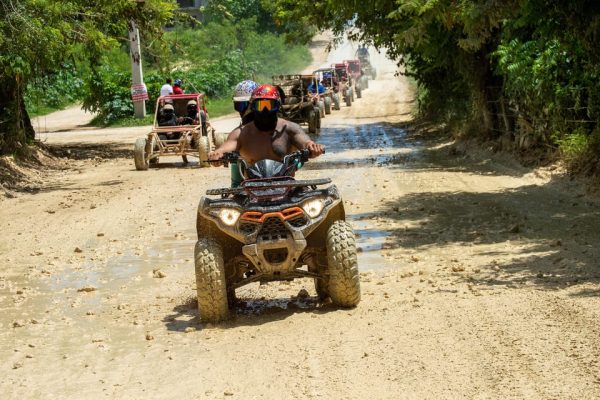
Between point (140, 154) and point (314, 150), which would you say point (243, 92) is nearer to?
point (314, 150)

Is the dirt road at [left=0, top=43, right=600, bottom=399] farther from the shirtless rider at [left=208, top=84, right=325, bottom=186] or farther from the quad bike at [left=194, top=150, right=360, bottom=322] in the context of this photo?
the shirtless rider at [left=208, top=84, right=325, bottom=186]

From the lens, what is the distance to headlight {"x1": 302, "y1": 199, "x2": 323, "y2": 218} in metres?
7.55

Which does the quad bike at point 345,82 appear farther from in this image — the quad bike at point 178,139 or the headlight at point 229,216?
the headlight at point 229,216

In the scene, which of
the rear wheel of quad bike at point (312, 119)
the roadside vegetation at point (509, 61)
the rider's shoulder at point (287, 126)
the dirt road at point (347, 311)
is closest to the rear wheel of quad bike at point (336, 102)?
the rear wheel of quad bike at point (312, 119)

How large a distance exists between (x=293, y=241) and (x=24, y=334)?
2.09m

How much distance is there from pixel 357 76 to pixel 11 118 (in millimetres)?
28614

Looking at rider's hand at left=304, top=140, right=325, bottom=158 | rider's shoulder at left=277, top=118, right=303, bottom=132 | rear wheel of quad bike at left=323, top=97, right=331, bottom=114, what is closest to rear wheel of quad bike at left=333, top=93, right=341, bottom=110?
rear wheel of quad bike at left=323, top=97, right=331, bottom=114

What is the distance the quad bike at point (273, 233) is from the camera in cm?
743

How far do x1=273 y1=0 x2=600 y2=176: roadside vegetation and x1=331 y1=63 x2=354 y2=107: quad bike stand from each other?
13377 millimetres

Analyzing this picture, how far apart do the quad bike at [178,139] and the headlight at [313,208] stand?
12738 millimetres

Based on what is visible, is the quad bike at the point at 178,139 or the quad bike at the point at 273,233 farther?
the quad bike at the point at 178,139

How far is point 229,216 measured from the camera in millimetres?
7535

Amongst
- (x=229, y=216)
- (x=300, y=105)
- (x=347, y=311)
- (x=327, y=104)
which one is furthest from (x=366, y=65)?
(x=229, y=216)

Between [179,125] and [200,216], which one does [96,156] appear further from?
[200,216]
